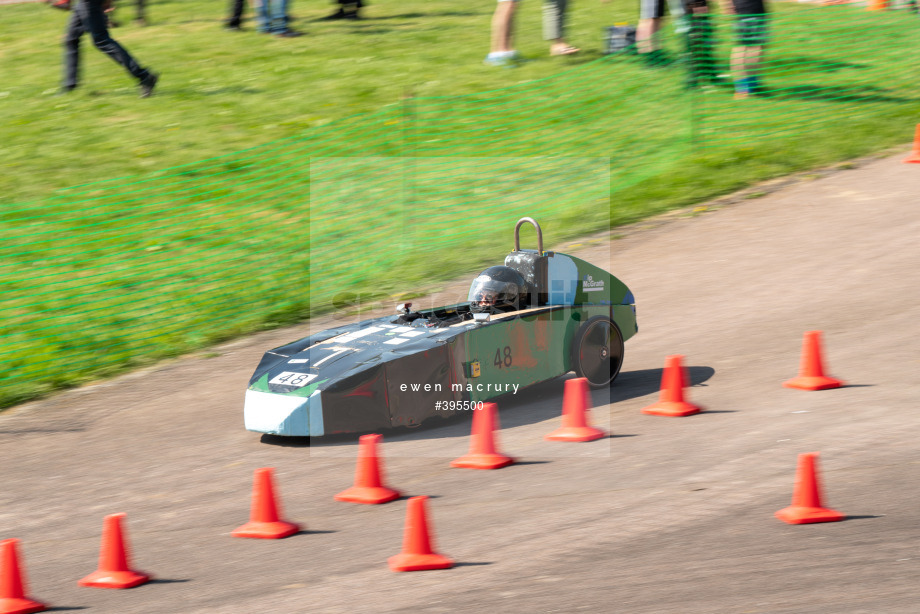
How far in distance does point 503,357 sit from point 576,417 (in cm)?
81

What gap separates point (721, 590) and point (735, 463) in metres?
1.81

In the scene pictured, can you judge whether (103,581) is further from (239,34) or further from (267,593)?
(239,34)

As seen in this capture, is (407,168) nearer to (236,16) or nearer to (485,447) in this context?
(485,447)

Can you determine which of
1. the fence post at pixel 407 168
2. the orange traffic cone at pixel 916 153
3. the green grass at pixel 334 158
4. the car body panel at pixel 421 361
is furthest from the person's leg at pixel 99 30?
the orange traffic cone at pixel 916 153

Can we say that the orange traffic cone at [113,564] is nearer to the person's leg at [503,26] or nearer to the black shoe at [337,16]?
the person's leg at [503,26]

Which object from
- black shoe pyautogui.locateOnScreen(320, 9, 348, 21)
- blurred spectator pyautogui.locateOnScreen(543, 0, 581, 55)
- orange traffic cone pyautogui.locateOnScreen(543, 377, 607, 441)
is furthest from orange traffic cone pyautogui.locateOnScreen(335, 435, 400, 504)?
black shoe pyautogui.locateOnScreen(320, 9, 348, 21)

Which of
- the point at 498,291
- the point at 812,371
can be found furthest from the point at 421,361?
the point at 812,371

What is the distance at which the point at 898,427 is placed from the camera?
25.7 feet

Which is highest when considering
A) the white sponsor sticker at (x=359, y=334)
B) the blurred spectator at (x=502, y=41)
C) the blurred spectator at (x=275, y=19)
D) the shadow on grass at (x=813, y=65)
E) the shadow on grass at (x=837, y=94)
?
the blurred spectator at (x=275, y=19)

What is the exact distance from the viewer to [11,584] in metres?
5.93

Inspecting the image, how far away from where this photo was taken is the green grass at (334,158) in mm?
12539

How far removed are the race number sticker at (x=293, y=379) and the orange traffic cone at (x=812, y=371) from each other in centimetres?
371

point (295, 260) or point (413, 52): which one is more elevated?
point (413, 52)

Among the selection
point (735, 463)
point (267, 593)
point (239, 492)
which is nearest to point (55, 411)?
point (239, 492)
